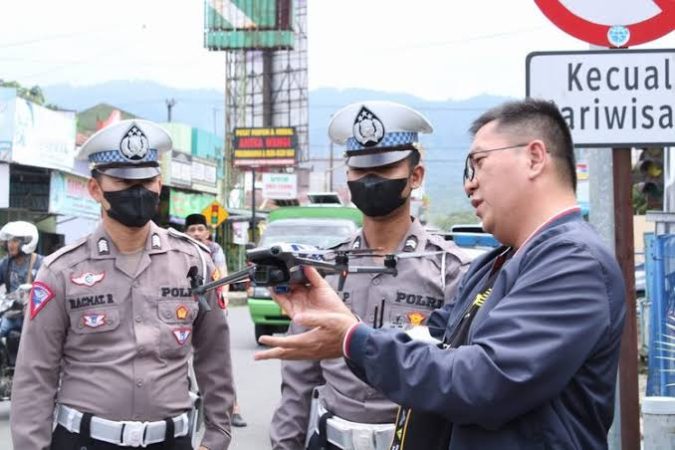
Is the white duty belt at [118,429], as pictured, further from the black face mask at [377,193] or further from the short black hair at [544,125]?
the short black hair at [544,125]

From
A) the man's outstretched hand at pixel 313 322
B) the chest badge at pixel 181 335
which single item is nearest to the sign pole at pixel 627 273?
the chest badge at pixel 181 335

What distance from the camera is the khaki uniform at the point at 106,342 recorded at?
3.71 meters

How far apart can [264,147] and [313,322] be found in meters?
61.9

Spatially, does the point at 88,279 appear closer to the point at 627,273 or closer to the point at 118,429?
the point at 118,429

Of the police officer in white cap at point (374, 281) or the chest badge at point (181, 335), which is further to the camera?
the chest badge at point (181, 335)

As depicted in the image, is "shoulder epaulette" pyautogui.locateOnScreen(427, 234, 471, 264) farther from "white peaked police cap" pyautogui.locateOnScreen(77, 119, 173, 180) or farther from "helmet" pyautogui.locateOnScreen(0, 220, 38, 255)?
"helmet" pyautogui.locateOnScreen(0, 220, 38, 255)

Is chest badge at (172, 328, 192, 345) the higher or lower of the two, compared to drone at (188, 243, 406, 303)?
lower

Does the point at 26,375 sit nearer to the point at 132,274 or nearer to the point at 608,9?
the point at 132,274

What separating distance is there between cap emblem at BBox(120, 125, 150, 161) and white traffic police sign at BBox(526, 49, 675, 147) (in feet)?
5.22

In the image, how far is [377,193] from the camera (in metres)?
3.73

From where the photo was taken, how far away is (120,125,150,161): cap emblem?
4.07 metres

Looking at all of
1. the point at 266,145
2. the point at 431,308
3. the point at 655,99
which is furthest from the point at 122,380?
the point at 266,145

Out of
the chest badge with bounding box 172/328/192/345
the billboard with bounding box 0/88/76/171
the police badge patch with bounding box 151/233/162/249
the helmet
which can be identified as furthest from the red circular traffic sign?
the billboard with bounding box 0/88/76/171

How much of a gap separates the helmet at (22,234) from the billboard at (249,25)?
67495 millimetres
